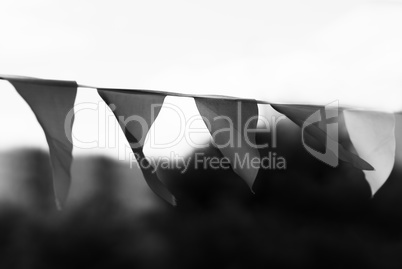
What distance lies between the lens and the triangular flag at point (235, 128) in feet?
2.76

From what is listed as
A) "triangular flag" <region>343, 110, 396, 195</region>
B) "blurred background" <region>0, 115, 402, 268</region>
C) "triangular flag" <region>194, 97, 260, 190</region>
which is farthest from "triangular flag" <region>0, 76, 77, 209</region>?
"blurred background" <region>0, 115, 402, 268</region>

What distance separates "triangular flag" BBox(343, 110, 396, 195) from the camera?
3.09 feet

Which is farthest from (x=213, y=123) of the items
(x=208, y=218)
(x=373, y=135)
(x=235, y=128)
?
(x=208, y=218)

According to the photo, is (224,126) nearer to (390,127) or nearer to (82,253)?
(390,127)

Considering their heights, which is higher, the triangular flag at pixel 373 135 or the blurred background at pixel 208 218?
the triangular flag at pixel 373 135

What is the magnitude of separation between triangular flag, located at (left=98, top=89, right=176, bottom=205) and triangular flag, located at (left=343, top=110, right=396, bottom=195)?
31 centimetres

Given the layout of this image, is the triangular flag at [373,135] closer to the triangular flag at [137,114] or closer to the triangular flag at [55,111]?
the triangular flag at [137,114]

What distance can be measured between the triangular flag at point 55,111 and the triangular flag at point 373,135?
414 millimetres

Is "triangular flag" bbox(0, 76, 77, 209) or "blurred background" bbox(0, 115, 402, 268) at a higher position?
"triangular flag" bbox(0, 76, 77, 209)

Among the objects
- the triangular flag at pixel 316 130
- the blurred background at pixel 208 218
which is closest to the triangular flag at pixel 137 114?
the triangular flag at pixel 316 130

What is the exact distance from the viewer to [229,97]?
83cm

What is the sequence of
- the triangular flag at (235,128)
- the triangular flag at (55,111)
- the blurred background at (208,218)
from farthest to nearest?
the blurred background at (208,218)
the triangular flag at (235,128)
the triangular flag at (55,111)

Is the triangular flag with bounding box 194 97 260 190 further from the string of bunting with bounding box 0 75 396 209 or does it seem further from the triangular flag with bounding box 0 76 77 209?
the triangular flag with bounding box 0 76 77 209

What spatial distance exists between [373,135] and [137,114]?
0.37 m
